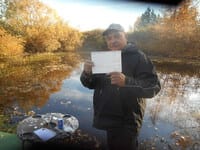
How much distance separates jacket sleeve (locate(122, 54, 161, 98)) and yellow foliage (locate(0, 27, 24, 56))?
1.61 metres

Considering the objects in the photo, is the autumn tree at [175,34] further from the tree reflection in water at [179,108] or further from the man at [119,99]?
the man at [119,99]

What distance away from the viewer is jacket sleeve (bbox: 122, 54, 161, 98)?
123 centimetres

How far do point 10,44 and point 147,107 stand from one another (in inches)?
53.3

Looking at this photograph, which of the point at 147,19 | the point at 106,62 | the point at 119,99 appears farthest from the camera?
the point at 147,19

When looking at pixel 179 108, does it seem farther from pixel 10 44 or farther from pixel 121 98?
pixel 10 44

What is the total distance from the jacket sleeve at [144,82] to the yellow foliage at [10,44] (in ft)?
5.28

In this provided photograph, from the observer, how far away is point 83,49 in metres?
2.43

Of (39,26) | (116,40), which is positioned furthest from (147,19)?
(116,40)

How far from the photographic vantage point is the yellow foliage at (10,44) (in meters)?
2.60

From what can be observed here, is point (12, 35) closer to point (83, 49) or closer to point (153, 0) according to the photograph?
point (83, 49)

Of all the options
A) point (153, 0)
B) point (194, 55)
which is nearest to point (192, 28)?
point (194, 55)

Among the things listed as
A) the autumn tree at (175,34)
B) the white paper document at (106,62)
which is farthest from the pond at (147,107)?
the white paper document at (106,62)

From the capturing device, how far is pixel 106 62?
1434 millimetres

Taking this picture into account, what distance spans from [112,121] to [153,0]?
135cm
